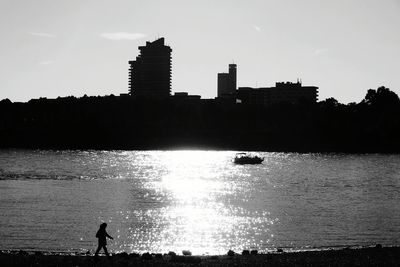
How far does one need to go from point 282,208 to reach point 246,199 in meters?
14.2

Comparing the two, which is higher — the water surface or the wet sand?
the wet sand

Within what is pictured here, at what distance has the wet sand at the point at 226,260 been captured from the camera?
3897 centimetres

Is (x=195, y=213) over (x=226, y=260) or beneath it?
beneath

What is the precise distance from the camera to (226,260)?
41500 millimetres

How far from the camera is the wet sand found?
39.0 meters

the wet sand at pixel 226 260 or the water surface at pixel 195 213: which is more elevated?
the wet sand at pixel 226 260

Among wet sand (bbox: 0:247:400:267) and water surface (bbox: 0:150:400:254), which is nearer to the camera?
wet sand (bbox: 0:247:400:267)

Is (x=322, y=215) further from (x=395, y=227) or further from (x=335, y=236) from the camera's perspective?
(x=335, y=236)

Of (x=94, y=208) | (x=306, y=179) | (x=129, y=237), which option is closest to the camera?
(x=129, y=237)

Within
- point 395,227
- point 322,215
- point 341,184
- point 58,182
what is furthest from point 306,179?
point 395,227

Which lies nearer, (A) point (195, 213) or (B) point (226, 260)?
(B) point (226, 260)

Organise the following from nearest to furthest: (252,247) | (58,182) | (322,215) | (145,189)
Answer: (252,247) → (322,215) → (145,189) → (58,182)

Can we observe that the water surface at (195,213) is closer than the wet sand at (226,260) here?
No

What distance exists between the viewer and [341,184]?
130 meters
